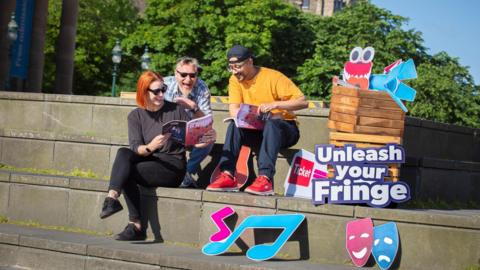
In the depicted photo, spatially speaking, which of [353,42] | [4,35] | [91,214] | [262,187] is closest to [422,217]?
[262,187]

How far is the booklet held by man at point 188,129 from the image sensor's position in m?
8.27

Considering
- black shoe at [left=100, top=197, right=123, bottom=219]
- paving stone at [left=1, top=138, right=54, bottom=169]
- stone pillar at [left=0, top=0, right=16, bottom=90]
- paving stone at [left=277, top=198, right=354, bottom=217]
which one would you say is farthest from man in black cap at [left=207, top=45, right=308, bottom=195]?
stone pillar at [left=0, top=0, right=16, bottom=90]

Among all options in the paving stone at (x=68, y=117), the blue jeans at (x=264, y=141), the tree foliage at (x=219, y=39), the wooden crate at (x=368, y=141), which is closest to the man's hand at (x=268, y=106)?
the blue jeans at (x=264, y=141)

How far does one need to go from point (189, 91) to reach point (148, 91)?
0.66 metres

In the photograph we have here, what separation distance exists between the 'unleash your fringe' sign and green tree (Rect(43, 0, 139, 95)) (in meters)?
46.3

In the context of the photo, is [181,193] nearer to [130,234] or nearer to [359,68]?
[130,234]

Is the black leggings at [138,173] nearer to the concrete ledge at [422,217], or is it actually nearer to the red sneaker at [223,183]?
the red sneaker at [223,183]

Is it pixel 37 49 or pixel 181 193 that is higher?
pixel 37 49

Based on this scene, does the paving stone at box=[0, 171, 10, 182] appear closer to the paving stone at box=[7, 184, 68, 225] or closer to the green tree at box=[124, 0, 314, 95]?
the paving stone at box=[7, 184, 68, 225]

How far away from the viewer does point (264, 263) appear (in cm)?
721

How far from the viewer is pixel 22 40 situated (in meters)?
37.1

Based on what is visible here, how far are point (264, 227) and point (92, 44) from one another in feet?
159

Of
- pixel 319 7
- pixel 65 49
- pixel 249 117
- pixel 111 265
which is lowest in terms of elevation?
pixel 111 265

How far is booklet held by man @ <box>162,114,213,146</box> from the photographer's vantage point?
8.27 meters
